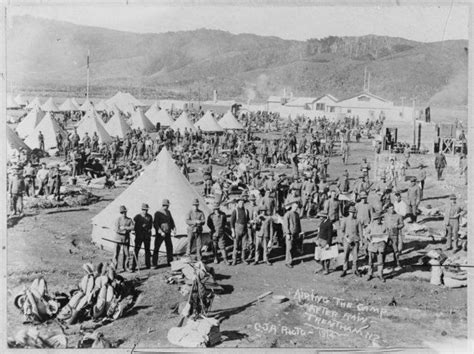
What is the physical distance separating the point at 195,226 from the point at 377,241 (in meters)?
3.73

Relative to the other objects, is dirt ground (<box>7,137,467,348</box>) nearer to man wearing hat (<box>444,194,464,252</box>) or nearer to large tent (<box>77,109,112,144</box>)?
man wearing hat (<box>444,194,464,252</box>)

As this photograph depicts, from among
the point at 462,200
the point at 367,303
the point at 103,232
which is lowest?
the point at 367,303

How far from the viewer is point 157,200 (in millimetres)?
11523

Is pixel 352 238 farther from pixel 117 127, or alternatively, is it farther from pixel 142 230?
pixel 117 127

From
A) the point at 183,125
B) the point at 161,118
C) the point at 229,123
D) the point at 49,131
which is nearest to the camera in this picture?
the point at 49,131

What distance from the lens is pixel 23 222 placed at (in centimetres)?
1207

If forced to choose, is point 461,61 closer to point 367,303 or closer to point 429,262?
point 429,262

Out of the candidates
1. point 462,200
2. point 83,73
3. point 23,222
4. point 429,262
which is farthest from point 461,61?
point 83,73

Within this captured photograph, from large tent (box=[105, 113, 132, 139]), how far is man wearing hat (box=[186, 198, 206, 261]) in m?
16.9

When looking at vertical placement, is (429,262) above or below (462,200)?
below

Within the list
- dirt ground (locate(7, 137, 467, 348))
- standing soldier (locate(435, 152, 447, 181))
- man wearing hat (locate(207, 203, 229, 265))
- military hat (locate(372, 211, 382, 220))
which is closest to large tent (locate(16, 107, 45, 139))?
dirt ground (locate(7, 137, 467, 348))

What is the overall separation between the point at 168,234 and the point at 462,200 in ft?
22.0

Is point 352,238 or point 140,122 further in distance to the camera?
point 140,122

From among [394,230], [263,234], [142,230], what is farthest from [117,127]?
[394,230]
